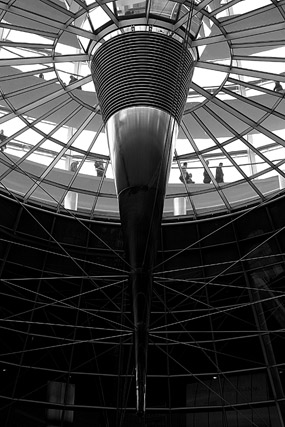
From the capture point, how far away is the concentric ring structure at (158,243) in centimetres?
2456

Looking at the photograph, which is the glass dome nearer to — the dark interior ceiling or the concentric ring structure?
the concentric ring structure

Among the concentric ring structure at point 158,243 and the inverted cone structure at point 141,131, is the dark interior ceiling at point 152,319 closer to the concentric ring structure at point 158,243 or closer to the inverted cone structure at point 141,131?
the concentric ring structure at point 158,243

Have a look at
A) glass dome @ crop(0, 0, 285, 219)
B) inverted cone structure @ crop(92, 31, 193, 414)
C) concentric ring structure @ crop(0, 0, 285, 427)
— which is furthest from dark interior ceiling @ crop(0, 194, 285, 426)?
A: inverted cone structure @ crop(92, 31, 193, 414)

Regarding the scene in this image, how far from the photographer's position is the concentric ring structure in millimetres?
24562

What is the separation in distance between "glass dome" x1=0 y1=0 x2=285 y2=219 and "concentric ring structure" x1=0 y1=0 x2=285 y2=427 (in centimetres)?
8

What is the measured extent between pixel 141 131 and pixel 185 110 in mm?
5257

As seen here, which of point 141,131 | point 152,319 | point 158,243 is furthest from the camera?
point 152,319

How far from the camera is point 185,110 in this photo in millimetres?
24547

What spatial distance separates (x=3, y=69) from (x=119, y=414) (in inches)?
621

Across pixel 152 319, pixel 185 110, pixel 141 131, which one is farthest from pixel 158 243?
pixel 152 319

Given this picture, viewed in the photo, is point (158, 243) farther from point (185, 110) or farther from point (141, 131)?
point (141, 131)

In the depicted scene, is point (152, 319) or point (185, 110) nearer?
point (185, 110)

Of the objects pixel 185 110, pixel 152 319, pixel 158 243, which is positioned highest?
pixel 185 110

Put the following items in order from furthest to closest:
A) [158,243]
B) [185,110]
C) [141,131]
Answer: [185,110] → [158,243] → [141,131]
